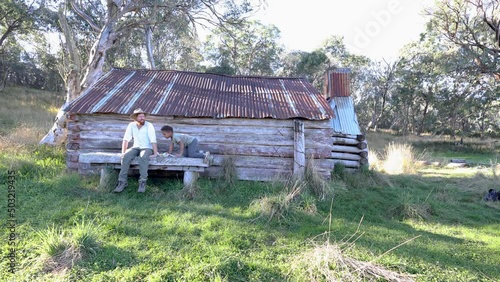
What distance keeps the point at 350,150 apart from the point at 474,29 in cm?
1399

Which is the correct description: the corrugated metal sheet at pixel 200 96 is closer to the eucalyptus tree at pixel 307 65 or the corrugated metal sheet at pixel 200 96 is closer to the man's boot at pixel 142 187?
the man's boot at pixel 142 187

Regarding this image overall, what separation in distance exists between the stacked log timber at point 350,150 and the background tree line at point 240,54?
6706 millimetres

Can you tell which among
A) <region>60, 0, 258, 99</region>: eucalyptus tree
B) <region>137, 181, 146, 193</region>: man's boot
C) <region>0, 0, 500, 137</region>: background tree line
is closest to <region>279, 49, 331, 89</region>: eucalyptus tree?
<region>0, 0, 500, 137</region>: background tree line

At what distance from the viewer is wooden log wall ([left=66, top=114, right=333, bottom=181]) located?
287 inches

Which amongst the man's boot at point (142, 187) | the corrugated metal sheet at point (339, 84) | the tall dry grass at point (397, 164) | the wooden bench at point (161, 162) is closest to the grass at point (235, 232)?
the man's boot at point (142, 187)

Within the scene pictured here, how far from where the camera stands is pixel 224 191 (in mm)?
6578

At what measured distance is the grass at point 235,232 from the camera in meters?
3.56

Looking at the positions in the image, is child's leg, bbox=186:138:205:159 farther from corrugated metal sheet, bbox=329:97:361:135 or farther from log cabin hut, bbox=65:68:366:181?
corrugated metal sheet, bbox=329:97:361:135

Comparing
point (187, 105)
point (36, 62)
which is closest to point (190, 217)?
point (187, 105)

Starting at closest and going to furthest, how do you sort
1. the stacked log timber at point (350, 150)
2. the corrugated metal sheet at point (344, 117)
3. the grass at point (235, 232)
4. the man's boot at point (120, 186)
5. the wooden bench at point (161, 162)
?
the grass at point (235, 232), the man's boot at point (120, 186), the wooden bench at point (161, 162), the stacked log timber at point (350, 150), the corrugated metal sheet at point (344, 117)

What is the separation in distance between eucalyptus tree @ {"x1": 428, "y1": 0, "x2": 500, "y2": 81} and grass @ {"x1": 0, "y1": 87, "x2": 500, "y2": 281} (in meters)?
13.4

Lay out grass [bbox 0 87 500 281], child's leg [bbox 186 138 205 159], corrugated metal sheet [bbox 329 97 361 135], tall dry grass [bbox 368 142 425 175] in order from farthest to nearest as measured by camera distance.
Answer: tall dry grass [bbox 368 142 425 175] → corrugated metal sheet [bbox 329 97 361 135] → child's leg [bbox 186 138 205 159] → grass [bbox 0 87 500 281]

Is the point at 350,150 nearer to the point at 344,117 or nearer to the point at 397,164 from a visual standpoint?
the point at 344,117

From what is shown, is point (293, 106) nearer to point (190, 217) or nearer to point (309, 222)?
point (309, 222)
